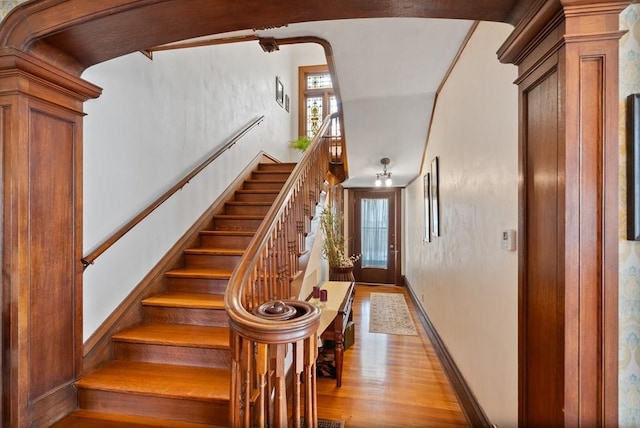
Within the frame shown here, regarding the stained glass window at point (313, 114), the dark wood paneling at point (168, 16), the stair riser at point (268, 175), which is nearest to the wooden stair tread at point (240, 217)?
the stair riser at point (268, 175)

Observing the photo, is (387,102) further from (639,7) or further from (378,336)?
(378,336)

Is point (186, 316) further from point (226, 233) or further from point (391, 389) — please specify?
point (391, 389)

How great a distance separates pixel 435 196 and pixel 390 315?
2.17 metres

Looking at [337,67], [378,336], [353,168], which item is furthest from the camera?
[353,168]

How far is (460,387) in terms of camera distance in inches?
97.3

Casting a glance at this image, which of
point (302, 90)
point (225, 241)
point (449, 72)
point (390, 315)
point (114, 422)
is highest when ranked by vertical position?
point (302, 90)

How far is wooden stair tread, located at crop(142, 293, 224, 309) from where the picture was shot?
96.8 inches

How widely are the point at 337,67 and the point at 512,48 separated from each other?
5.76ft

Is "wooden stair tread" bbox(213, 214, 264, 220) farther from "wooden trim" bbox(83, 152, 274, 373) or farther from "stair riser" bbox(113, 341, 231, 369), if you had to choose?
"stair riser" bbox(113, 341, 231, 369)

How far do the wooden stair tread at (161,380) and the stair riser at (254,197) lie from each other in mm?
2282

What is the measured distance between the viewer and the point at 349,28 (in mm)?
2252

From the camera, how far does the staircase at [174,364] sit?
184cm

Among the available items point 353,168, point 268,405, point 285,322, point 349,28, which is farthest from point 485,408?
point 353,168

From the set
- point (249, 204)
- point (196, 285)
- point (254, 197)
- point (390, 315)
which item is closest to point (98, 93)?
point (196, 285)
